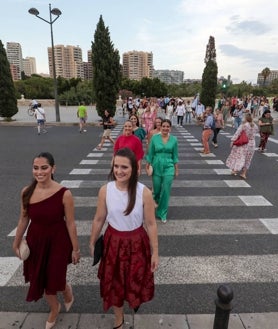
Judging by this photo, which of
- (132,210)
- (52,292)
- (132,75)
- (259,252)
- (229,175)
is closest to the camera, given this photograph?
(132,210)

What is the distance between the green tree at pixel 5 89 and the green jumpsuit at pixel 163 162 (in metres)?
18.9

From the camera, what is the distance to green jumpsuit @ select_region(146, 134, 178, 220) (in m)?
4.90

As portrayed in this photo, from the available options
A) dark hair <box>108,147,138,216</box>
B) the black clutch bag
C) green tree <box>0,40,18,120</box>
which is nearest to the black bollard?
dark hair <box>108,147,138,216</box>

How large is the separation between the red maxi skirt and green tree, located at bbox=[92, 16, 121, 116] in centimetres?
1867

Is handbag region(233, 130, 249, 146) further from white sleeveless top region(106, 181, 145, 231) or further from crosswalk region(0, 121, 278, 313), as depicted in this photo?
white sleeveless top region(106, 181, 145, 231)

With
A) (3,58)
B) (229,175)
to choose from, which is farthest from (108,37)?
(229,175)

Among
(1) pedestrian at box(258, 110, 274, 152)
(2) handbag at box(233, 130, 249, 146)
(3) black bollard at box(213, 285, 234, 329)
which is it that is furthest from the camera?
(1) pedestrian at box(258, 110, 274, 152)

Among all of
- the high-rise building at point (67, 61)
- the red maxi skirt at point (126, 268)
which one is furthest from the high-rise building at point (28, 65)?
the red maxi skirt at point (126, 268)

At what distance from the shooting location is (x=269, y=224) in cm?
502

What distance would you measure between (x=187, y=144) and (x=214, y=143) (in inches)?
48.6

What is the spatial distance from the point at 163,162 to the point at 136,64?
115208 mm

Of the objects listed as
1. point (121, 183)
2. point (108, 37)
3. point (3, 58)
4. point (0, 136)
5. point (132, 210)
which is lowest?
point (0, 136)

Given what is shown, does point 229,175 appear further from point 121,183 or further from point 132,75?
point 132,75

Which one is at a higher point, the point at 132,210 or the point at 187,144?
the point at 132,210
